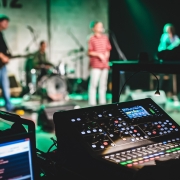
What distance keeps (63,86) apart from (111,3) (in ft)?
8.91

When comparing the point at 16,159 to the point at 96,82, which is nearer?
the point at 16,159

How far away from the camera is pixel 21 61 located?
7.42 m

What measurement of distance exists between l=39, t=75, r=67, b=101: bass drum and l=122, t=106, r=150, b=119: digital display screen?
544cm

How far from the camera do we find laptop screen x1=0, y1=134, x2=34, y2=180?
74cm

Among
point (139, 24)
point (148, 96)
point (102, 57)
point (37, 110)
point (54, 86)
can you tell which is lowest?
point (37, 110)

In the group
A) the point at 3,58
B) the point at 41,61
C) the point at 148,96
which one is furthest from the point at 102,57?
the point at 41,61

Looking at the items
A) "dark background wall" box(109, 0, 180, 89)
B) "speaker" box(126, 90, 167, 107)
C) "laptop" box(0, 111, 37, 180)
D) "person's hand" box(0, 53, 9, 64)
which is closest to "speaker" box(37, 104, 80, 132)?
"speaker" box(126, 90, 167, 107)

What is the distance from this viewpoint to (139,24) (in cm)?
753

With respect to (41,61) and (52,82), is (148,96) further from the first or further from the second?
(41,61)

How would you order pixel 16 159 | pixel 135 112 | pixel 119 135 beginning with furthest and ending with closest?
pixel 135 112 → pixel 119 135 → pixel 16 159

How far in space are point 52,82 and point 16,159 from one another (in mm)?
5846

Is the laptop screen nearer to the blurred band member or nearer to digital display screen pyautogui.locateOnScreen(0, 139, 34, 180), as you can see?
digital display screen pyautogui.locateOnScreen(0, 139, 34, 180)

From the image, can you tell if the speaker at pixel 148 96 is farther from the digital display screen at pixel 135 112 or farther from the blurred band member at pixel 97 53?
the digital display screen at pixel 135 112

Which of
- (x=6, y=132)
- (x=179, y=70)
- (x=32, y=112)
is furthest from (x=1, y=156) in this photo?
(x=32, y=112)
